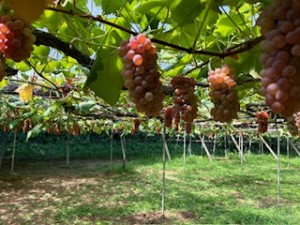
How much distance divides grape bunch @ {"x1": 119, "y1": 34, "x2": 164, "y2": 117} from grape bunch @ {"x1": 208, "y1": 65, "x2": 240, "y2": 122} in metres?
0.19

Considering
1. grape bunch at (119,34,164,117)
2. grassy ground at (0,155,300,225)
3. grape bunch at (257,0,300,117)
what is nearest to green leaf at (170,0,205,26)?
grape bunch at (119,34,164,117)

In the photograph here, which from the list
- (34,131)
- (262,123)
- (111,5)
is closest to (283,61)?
(111,5)

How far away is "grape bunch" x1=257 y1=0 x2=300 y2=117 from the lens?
35 centimetres

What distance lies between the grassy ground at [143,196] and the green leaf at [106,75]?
553cm

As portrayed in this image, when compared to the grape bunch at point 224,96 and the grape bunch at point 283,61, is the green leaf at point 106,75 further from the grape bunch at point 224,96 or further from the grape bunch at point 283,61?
the grape bunch at point 283,61

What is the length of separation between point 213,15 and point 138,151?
59.0ft

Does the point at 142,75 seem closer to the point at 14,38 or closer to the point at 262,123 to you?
the point at 14,38

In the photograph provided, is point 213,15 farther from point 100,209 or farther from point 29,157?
point 29,157

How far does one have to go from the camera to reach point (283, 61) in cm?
36

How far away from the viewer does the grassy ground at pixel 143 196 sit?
254 inches

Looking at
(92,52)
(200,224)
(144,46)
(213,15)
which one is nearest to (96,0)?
(92,52)

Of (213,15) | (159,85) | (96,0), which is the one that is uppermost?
(96,0)

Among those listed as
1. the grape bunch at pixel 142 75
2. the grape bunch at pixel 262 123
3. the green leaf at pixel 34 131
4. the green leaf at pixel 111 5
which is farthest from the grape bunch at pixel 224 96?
the green leaf at pixel 34 131

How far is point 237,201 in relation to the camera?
786cm
